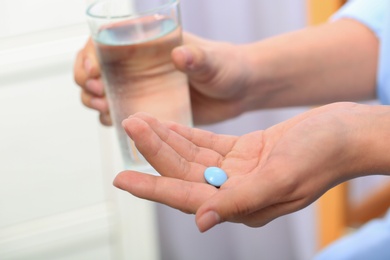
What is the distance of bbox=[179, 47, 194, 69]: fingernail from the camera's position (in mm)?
818

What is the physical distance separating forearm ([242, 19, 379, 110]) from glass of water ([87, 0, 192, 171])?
25 centimetres

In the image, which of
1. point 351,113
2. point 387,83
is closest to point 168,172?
point 351,113

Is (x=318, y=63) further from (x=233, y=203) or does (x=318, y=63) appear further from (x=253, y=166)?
(x=233, y=203)

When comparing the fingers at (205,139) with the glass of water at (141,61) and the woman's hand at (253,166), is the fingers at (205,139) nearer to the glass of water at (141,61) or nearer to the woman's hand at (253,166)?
the woman's hand at (253,166)

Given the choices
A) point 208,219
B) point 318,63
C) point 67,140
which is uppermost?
point 208,219

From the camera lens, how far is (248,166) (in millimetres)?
693

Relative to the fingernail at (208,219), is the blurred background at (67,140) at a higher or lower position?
lower

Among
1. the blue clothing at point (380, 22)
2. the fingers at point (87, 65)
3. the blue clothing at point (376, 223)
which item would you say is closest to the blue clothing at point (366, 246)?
the blue clothing at point (376, 223)

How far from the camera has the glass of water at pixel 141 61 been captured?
30.8 inches

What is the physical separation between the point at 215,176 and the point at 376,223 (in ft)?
1.58

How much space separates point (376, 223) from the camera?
1.04 meters

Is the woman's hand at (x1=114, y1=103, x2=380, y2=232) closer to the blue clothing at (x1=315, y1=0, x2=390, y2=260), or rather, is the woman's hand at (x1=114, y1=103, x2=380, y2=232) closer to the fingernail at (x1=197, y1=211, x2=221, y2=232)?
the fingernail at (x1=197, y1=211, x2=221, y2=232)

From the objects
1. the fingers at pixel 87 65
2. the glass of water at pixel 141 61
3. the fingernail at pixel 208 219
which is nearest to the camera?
the fingernail at pixel 208 219

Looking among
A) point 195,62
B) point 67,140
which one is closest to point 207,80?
point 195,62
